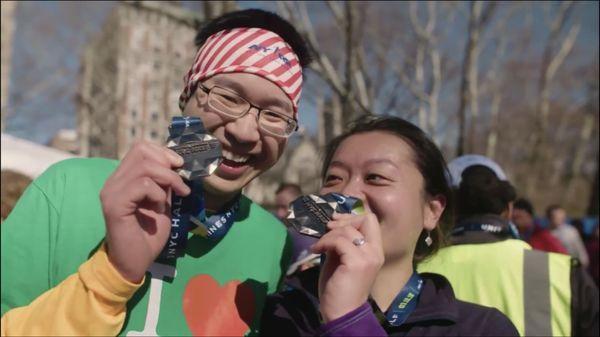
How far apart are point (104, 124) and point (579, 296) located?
2291 centimetres

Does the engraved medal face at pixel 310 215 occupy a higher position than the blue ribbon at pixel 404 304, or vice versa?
the engraved medal face at pixel 310 215

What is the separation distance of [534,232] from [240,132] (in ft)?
21.0

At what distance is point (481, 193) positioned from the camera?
3.08m

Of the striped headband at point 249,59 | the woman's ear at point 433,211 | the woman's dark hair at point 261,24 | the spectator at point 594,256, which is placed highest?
the woman's dark hair at point 261,24

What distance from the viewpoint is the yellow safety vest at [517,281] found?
2.36 meters

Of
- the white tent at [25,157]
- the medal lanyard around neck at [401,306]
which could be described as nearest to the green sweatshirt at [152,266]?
the medal lanyard around neck at [401,306]

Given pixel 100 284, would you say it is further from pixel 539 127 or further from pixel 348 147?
pixel 539 127

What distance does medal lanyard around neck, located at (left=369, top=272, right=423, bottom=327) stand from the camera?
1723mm

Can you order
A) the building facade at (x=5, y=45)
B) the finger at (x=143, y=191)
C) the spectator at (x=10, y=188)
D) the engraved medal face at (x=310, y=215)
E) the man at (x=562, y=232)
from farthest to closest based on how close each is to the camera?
the man at (x=562, y=232)
the building facade at (x=5, y=45)
the spectator at (x=10, y=188)
the engraved medal face at (x=310, y=215)
the finger at (x=143, y=191)

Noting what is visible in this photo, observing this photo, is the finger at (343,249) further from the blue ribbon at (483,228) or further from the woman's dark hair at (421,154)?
the blue ribbon at (483,228)

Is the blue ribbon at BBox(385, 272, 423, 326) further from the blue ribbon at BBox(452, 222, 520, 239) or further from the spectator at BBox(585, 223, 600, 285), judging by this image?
the spectator at BBox(585, 223, 600, 285)

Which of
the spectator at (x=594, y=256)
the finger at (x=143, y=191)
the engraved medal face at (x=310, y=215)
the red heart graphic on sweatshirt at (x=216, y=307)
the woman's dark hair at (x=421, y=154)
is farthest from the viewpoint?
the spectator at (x=594, y=256)

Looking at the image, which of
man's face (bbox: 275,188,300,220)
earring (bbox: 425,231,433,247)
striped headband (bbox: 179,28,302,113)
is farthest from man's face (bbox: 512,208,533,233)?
striped headband (bbox: 179,28,302,113)

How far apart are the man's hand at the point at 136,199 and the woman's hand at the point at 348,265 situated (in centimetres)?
42
